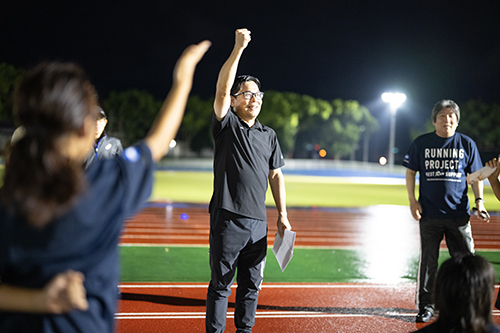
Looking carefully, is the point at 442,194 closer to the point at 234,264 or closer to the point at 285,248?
the point at 285,248

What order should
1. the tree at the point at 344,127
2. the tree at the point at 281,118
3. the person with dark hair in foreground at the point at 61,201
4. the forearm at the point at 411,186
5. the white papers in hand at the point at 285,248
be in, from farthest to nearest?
the tree at the point at 344,127 < the tree at the point at 281,118 < the forearm at the point at 411,186 < the white papers in hand at the point at 285,248 < the person with dark hair in foreground at the point at 61,201

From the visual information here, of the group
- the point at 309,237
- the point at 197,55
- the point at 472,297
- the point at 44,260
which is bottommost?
the point at 309,237

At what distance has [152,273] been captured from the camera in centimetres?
550

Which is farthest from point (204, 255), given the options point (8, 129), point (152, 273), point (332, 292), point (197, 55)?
point (8, 129)

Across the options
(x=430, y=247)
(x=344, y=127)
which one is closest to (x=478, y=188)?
(x=430, y=247)

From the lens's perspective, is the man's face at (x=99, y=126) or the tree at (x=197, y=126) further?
the tree at (x=197, y=126)

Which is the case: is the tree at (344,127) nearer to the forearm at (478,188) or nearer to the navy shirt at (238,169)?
the forearm at (478,188)

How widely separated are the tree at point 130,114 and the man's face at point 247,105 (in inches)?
2380

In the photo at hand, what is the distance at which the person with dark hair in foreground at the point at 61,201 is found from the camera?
3.59 feet

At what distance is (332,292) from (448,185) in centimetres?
177

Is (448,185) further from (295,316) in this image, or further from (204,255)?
(204,255)

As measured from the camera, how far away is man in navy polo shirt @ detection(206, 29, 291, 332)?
311 cm

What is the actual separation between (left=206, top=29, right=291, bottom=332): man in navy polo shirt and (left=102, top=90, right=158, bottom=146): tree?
199ft

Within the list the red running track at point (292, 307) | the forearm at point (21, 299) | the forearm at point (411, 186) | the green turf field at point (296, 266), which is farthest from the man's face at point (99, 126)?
the forearm at point (21, 299)
